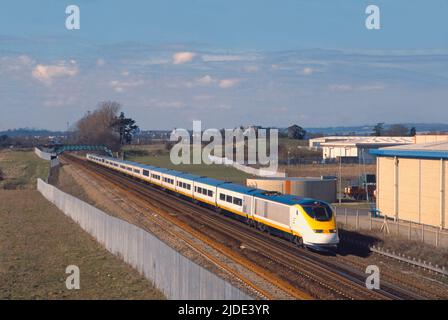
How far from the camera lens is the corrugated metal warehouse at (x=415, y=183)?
33031 millimetres

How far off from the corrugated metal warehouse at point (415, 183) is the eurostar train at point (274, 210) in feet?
27.2

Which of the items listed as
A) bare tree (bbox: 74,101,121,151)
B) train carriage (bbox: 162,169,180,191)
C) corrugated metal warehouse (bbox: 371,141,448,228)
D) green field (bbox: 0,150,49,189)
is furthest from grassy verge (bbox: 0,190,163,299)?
bare tree (bbox: 74,101,121,151)

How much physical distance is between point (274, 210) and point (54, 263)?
1070 centimetres

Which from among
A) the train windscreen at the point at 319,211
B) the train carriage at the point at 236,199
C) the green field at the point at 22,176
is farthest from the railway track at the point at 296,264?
the green field at the point at 22,176

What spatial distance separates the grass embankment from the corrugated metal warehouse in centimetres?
1748

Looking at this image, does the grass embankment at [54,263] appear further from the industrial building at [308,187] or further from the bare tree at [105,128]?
the bare tree at [105,128]

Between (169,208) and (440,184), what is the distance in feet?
61.8

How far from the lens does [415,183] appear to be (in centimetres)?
3547

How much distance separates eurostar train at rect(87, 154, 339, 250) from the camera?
26.6 meters

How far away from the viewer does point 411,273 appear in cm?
2370

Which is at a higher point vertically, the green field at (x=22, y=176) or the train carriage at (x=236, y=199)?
the train carriage at (x=236, y=199)

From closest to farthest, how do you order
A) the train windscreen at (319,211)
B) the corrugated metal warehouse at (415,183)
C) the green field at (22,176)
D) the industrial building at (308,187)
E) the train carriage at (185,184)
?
1. the train windscreen at (319,211)
2. the corrugated metal warehouse at (415,183)
3. the train carriage at (185,184)
4. the industrial building at (308,187)
5. the green field at (22,176)
